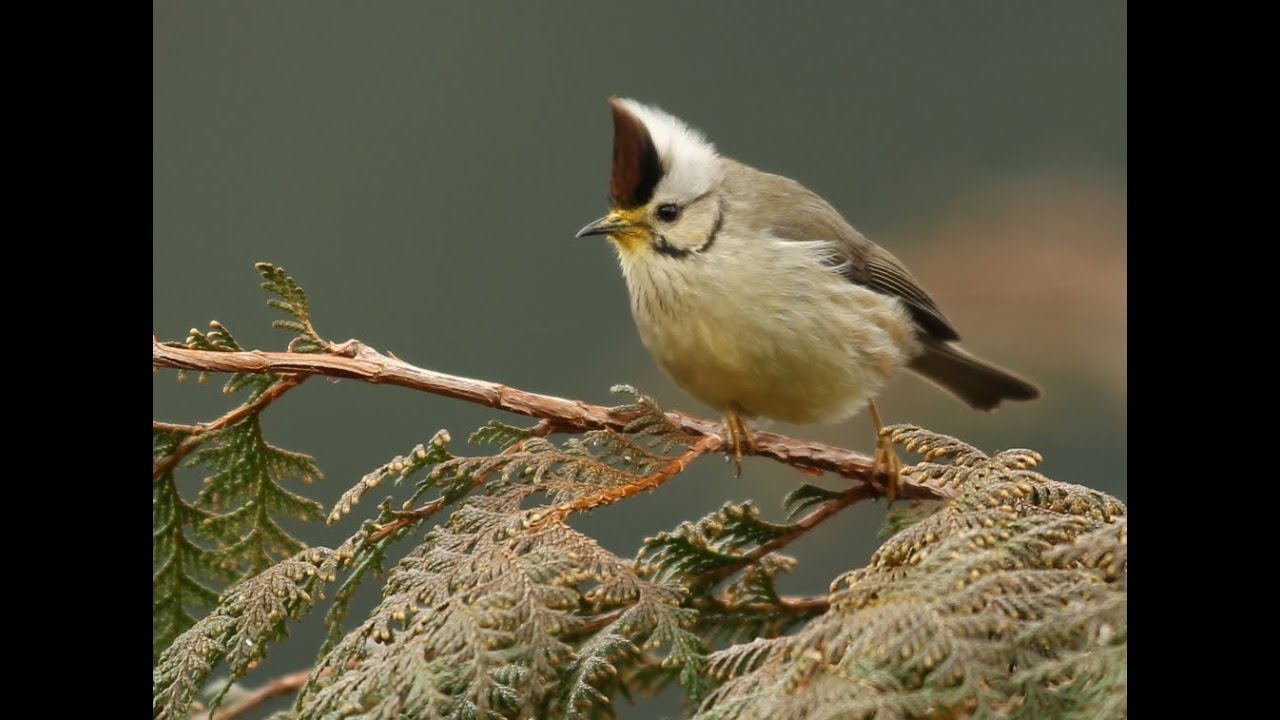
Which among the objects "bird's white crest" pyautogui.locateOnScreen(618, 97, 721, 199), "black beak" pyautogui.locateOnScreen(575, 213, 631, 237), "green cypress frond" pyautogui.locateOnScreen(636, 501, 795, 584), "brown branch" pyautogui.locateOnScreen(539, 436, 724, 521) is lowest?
"green cypress frond" pyautogui.locateOnScreen(636, 501, 795, 584)

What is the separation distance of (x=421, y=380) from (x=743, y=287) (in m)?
0.73

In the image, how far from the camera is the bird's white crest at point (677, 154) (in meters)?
2.36

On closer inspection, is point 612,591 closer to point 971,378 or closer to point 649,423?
point 649,423

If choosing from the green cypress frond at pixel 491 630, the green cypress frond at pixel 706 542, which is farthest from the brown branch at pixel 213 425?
Result: the green cypress frond at pixel 706 542

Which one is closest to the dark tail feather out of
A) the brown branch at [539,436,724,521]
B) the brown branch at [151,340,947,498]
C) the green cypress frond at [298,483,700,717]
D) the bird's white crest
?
the bird's white crest

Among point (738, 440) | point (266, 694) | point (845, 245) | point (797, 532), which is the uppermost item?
point (845, 245)

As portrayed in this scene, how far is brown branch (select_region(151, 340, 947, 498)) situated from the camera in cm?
171

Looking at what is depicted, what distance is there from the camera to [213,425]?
1.79 metres

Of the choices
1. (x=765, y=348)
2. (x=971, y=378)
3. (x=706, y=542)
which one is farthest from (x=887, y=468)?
(x=971, y=378)

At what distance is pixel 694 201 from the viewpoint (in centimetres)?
239

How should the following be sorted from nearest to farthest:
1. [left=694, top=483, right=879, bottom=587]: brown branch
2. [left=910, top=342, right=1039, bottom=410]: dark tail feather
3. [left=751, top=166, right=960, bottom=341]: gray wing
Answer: [left=694, top=483, right=879, bottom=587]: brown branch < [left=751, top=166, right=960, bottom=341]: gray wing < [left=910, top=342, right=1039, bottom=410]: dark tail feather

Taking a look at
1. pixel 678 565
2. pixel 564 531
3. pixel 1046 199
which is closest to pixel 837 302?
pixel 678 565

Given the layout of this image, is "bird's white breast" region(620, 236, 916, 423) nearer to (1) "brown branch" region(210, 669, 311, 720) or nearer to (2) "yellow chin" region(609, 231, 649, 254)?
(2) "yellow chin" region(609, 231, 649, 254)

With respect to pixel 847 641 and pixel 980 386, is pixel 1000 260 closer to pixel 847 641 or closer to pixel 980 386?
pixel 980 386
